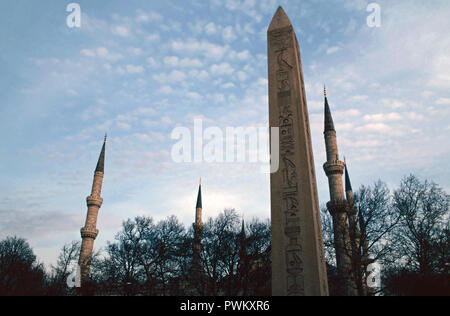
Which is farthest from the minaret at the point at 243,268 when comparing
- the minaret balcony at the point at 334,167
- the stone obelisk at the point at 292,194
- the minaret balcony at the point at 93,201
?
the minaret balcony at the point at 93,201

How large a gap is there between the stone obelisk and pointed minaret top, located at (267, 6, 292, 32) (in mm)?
488

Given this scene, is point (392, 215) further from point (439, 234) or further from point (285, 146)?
point (285, 146)

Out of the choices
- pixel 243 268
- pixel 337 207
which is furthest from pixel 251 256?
pixel 337 207

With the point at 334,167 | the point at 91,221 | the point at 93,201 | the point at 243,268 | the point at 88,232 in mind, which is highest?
the point at 334,167

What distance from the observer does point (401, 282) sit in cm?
1650

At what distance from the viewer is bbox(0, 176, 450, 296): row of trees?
1684 centimetres

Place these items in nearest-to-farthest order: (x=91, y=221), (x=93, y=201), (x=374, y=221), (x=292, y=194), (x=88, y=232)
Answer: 1. (x=292, y=194)
2. (x=374, y=221)
3. (x=88, y=232)
4. (x=91, y=221)
5. (x=93, y=201)

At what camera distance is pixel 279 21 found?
9.51 meters

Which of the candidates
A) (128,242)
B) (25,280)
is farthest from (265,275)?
(25,280)

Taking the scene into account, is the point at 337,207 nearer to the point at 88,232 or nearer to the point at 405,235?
the point at 405,235

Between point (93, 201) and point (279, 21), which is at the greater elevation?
point (93, 201)

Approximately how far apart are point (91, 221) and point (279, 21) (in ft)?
85.7
